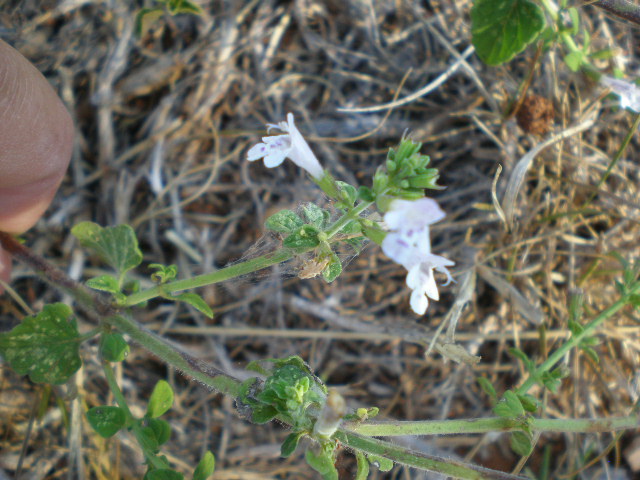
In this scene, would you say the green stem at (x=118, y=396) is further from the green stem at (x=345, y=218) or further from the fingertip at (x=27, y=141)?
the green stem at (x=345, y=218)

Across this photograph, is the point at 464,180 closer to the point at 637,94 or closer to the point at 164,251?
the point at 637,94

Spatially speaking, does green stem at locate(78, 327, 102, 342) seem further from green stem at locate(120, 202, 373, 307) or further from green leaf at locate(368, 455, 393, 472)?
green leaf at locate(368, 455, 393, 472)

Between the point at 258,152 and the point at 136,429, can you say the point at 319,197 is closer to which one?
the point at 258,152

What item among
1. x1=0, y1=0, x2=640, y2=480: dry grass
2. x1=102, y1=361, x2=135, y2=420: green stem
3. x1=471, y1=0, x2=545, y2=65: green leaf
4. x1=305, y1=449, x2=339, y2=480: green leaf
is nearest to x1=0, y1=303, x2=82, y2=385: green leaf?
x1=102, y1=361, x2=135, y2=420: green stem

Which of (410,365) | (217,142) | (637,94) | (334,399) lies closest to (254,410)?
(334,399)

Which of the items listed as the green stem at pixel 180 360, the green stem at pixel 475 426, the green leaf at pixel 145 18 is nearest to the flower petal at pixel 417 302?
the green stem at pixel 475 426

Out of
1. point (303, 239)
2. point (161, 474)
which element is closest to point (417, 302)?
point (303, 239)
